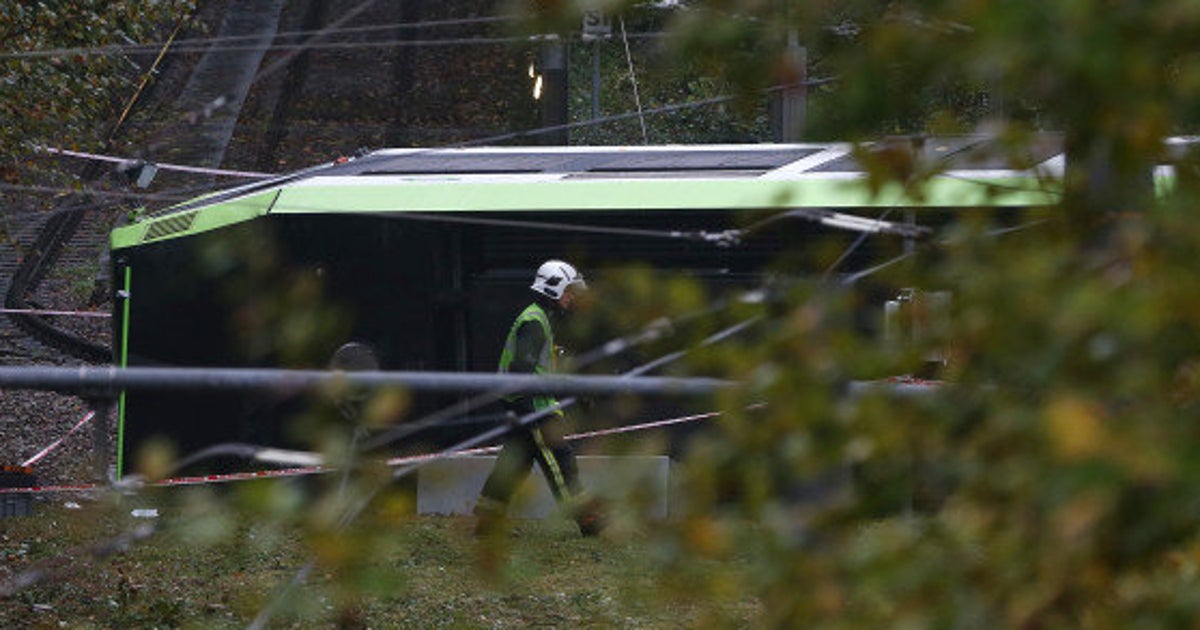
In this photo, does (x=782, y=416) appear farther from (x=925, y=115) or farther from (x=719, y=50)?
(x=925, y=115)

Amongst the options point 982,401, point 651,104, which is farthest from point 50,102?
point 651,104

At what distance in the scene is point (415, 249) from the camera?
14391 mm

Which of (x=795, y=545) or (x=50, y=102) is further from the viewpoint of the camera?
(x=50, y=102)

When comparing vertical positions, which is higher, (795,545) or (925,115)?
(925,115)

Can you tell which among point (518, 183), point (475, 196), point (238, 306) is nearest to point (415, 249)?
point (475, 196)

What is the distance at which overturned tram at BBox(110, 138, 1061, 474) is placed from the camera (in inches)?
551

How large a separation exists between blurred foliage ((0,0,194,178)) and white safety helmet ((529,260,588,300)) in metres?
3.58

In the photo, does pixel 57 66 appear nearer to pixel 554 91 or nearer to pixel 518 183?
pixel 518 183

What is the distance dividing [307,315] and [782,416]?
1.07 m

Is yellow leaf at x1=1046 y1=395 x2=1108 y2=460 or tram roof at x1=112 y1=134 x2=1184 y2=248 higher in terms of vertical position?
yellow leaf at x1=1046 y1=395 x2=1108 y2=460

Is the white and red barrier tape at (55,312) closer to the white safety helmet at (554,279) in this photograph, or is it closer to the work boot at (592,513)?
the white safety helmet at (554,279)

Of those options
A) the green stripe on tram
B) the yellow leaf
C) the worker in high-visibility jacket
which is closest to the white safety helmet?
the worker in high-visibility jacket

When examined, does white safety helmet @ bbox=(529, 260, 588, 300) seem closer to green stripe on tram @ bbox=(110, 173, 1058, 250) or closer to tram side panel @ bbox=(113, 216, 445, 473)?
green stripe on tram @ bbox=(110, 173, 1058, 250)

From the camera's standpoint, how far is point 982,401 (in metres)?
2.86
